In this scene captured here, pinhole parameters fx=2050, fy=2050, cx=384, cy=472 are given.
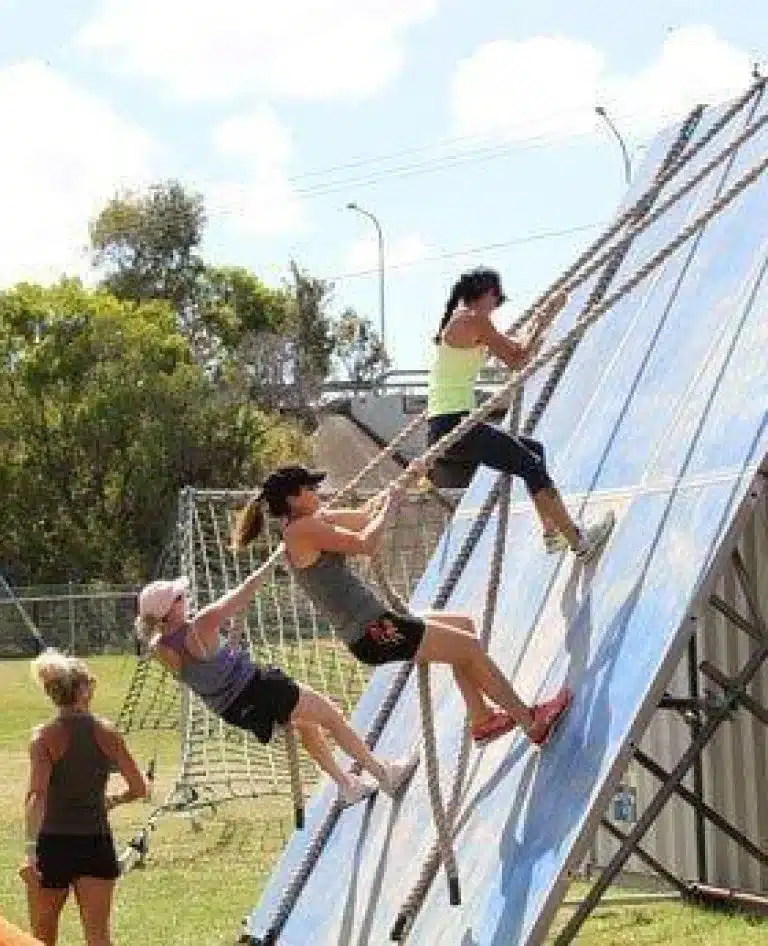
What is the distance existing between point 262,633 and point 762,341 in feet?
44.7

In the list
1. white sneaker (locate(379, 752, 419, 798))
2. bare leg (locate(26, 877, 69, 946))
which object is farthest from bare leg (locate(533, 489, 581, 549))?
bare leg (locate(26, 877, 69, 946))

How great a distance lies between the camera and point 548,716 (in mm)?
6727

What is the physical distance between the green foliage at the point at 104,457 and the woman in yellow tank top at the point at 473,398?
46631 mm

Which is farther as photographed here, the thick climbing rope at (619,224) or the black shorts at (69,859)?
the black shorts at (69,859)

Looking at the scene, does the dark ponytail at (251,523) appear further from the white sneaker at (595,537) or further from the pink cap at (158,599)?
the white sneaker at (595,537)

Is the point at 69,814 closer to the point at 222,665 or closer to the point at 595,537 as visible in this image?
the point at 222,665

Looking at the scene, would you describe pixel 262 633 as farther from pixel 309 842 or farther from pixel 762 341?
pixel 762 341

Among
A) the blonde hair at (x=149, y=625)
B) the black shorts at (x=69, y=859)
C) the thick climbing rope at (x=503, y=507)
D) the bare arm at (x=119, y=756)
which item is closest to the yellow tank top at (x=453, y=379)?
the thick climbing rope at (x=503, y=507)

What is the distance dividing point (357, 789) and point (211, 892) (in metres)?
3.61

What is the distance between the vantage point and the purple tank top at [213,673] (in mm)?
7469

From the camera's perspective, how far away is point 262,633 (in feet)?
65.7

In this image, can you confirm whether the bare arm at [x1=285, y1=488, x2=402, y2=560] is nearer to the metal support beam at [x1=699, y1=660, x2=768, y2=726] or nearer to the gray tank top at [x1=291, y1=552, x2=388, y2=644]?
the gray tank top at [x1=291, y1=552, x2=388, y2=644]

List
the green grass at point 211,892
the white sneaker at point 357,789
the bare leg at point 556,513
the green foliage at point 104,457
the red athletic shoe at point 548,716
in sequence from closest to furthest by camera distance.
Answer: the red athletic shoe at point 548,716
the bare leg at point 556,513
the white sneaker at point 357,789
the green grass at point 211,892
the green foliage at point 104,457

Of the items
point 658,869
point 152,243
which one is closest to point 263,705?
point 658,869
